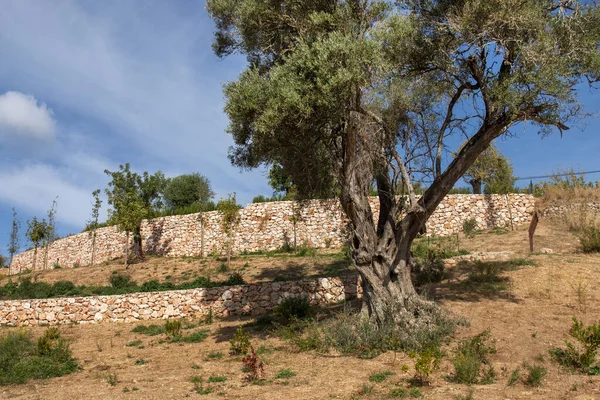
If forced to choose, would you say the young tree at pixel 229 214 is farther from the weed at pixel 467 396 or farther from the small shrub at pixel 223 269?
the weed at pixel 467 396

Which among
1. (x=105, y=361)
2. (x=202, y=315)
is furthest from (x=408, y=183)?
(x=202, y=315)

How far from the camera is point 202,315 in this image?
55.7 ft

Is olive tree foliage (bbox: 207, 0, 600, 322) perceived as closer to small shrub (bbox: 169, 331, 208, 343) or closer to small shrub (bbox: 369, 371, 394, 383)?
small shrub (bbox: 369, 371, 394, 383)

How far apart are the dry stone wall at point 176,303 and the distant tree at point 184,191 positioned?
1043 inches

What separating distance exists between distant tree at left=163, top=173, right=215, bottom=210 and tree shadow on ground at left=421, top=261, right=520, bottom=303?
33.2 m

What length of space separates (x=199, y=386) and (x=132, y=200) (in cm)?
2362

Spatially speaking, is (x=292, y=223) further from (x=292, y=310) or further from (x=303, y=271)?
(x=292, y=310)

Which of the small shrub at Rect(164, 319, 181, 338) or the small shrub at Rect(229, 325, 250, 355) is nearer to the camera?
the small shrub at Rect(229, 325, 250, 355)

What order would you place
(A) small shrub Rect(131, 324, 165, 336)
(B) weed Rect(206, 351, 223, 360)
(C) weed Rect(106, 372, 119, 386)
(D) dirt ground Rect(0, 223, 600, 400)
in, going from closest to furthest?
(D) dirt ground Rect(0, 223, 600, 400), (C) weed Rect(106, 372, 119, 386), (B) weed Rect(206, 351, 223, 360), (A) small shrub Rect(131, 324, 165, 336)

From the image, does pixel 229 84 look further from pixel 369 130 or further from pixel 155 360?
pixel 155 360

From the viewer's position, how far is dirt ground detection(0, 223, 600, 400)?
Result: 744cm

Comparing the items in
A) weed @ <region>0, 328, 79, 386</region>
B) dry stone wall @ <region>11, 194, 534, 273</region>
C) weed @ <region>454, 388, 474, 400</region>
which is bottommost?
weed @ <region>0, 328, 79, 386</region>

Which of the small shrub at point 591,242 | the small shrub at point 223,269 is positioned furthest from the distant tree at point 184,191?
the small shrub at point 591,242

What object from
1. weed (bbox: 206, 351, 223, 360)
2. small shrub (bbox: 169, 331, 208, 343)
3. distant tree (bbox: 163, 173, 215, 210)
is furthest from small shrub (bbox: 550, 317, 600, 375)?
distant tree (bbox: 163, 173, 215, 210)
